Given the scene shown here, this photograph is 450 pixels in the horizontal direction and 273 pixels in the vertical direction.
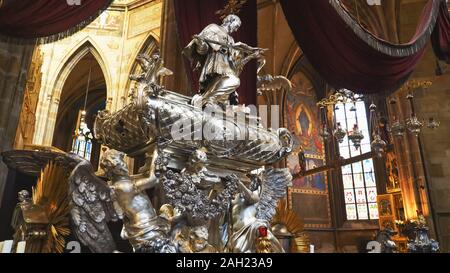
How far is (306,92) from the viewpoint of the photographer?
13.8 meters

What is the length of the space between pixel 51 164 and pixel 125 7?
35.3ft

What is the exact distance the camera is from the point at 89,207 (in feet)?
4.64

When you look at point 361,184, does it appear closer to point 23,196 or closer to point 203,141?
point 203,141

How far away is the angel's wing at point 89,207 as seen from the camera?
1389 mm

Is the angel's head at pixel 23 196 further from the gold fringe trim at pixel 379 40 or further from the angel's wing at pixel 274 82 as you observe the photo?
the gold fringe trim at pixel 379 40

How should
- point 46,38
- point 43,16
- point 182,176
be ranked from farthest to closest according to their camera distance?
point 46,38, point 43,16, point 182,176

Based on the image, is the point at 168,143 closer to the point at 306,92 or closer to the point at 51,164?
the point at 51,164

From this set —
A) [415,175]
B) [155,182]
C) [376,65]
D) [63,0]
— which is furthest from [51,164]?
[415,175]

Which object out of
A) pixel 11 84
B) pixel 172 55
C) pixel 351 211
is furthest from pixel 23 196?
pixel 351 211

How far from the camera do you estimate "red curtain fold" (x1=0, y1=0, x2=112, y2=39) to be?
91.6 inches

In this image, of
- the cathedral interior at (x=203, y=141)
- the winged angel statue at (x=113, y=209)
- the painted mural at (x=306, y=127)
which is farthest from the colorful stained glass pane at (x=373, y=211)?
the winged angel statue at (x=113, y=209)

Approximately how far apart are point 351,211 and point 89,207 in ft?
39.9

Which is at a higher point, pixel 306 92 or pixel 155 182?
pixel 306 92

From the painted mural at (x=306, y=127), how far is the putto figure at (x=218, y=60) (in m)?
10.4
